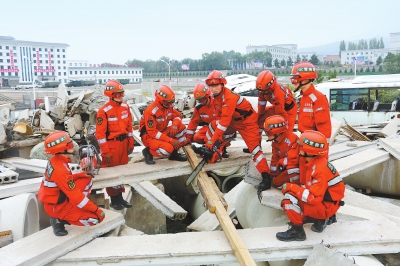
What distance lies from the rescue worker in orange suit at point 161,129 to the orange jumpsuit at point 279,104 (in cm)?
125

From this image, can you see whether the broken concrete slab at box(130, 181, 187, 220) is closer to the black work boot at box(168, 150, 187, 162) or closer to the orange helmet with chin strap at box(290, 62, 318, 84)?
the black work boot at box(168, 150, 187, 162)

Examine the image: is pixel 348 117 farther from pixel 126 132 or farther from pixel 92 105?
pixel 126 132

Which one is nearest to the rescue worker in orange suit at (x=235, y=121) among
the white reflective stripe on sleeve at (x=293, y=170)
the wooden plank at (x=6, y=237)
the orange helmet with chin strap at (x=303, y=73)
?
the white reflective stripe on sleeve at (x=293, y=170)

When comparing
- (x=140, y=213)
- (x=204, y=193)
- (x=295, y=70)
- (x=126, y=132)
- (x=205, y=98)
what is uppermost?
(x=295, y=70)

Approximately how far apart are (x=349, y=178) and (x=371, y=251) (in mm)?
2978

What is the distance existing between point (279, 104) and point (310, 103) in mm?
462

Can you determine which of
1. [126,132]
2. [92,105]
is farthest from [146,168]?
[92,105]

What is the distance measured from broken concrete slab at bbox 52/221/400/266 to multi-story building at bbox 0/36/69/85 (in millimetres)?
83463

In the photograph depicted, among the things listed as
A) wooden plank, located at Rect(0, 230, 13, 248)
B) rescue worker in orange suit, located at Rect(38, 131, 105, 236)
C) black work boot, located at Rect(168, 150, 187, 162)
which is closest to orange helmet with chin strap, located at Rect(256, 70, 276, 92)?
black work boot, located at Rect(168, 150, 187, 162)

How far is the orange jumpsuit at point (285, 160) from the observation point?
15.5 ft

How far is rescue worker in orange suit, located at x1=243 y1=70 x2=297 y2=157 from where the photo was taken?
5.36 m

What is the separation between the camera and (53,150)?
13.7 feet

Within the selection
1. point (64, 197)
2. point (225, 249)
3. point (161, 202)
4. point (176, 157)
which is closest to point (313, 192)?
point (225, 249)

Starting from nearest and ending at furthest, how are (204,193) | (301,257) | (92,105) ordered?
1. (301,257)
2. (204,193)
3. (92,105)
